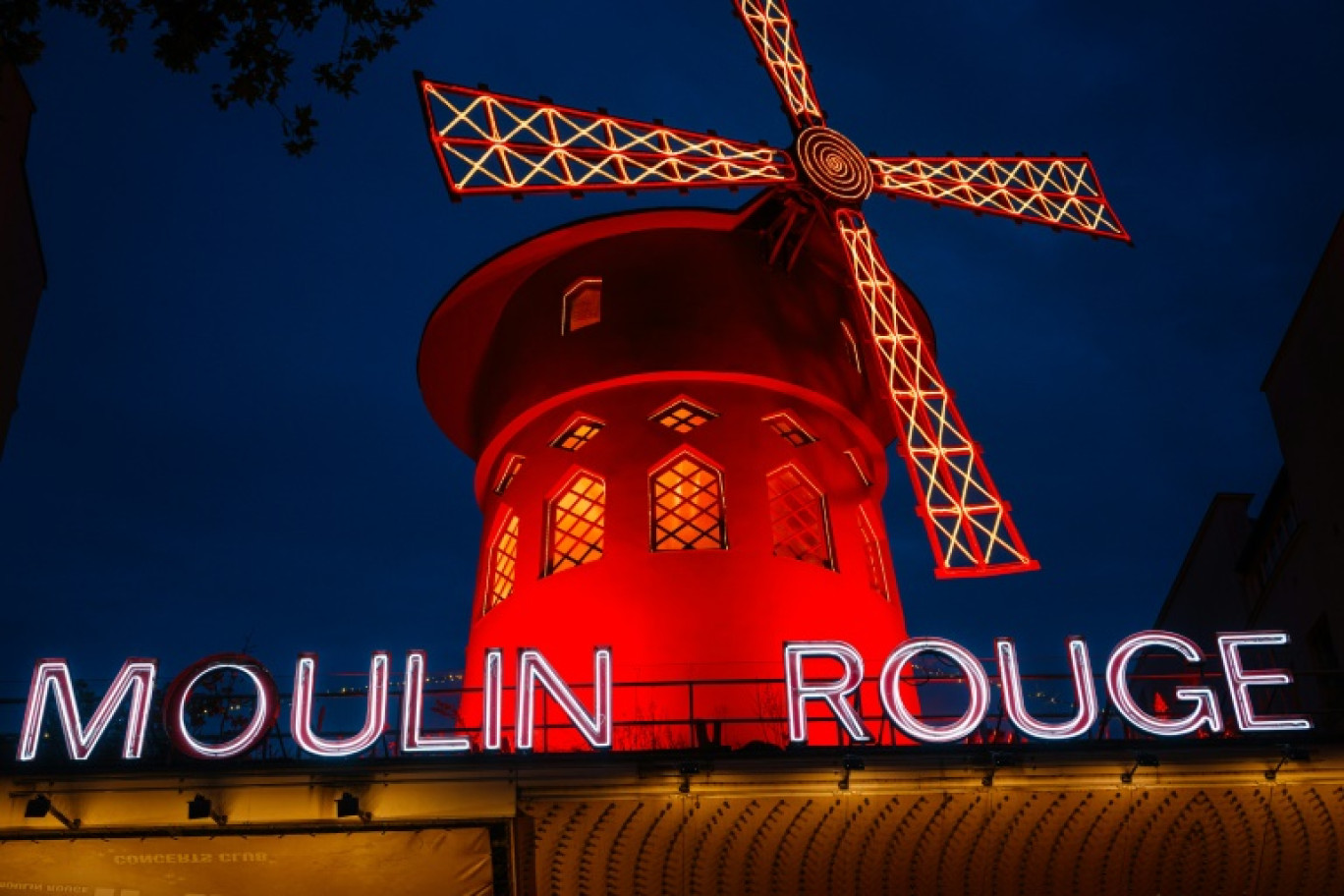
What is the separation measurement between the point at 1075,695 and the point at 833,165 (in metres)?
5.96

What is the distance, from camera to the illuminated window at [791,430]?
1181 centimetres

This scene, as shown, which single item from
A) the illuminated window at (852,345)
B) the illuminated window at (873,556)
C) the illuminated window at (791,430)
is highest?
the illuminated window at (852,345)

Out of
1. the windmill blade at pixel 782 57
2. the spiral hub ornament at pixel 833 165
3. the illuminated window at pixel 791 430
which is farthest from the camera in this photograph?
the windmill blade at pixel 782 57

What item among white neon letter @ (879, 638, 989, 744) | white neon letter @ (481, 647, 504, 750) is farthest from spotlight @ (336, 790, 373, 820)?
white neon letter @ (879, 638, 989, 744)

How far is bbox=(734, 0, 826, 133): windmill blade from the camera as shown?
44.1 ft

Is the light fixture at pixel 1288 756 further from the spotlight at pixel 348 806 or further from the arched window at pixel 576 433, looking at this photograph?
the arched window at pixel 576 433

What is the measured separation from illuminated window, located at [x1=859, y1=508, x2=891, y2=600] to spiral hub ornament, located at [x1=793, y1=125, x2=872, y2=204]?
2.95 meters

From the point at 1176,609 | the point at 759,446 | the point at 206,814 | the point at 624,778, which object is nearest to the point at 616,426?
the point at 759,446

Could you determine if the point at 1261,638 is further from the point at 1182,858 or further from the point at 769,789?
the point at 769,789

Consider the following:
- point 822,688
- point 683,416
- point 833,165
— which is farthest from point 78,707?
point 833,165

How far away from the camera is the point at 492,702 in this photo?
8594 millimetres

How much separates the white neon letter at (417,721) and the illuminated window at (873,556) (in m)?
4.47

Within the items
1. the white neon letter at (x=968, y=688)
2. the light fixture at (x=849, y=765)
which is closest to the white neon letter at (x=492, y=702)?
the light fixture at (x=849, y=765)

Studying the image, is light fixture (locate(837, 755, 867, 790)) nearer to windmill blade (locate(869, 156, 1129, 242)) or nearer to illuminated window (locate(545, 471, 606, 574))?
illuminated window (locate(545, 471, 606, 574))
